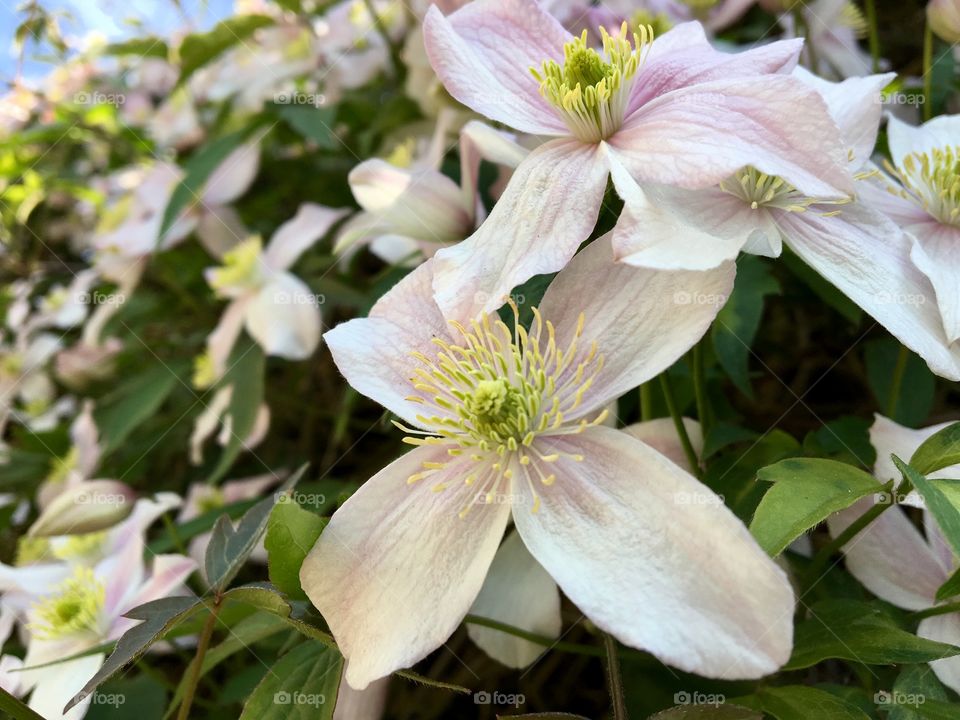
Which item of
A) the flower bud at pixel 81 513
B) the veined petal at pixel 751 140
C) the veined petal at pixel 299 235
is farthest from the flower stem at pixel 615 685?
the veined petal at pixel 299 235

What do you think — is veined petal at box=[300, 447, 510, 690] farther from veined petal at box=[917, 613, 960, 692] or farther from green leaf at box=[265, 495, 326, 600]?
veined petal at box=[917, 613, 960, 692]

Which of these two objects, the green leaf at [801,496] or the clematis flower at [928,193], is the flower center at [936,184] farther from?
the green leaf at [801,496]

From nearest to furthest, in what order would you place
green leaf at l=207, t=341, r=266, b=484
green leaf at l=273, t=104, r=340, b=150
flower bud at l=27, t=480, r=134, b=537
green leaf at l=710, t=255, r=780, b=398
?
1. green leaf at l=710, t=255, r=780, b=398
2. flower bud at l=27, t=480, r=134, b=537
3. green leaf at l=207, t=341, r=266, b=484
4. green leaf at l=273, t=104, r=340, b=150

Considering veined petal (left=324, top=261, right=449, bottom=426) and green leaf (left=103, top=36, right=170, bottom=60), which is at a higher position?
green leaf (left=103, top=36, right=170, bottom=60)

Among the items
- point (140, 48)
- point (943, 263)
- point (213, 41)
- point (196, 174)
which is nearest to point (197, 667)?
point (943, 263)

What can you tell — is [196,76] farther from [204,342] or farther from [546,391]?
[546,391]

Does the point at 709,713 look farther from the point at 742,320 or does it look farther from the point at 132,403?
the point at 132,403

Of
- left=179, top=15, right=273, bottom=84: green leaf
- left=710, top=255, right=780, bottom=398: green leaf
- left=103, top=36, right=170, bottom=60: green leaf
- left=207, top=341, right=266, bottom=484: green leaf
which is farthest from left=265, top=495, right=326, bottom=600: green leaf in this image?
left=103, top=36, right=170, bottom=60: green leaf

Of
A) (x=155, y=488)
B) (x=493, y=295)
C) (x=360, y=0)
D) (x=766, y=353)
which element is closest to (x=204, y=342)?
(x=155, y=488)
